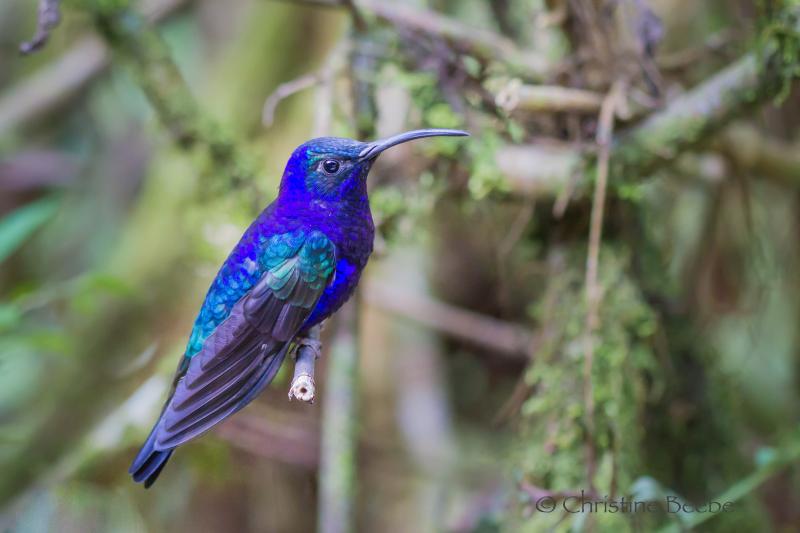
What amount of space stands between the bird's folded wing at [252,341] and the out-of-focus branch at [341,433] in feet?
3.27

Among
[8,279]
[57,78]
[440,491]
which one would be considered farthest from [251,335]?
[8,279]

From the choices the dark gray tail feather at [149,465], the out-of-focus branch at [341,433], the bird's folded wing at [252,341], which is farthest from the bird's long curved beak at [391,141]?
the out-of-focus branch at [341,433]

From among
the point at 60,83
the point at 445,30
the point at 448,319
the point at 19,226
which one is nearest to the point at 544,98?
the point at 445,30

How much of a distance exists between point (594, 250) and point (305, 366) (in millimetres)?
1155

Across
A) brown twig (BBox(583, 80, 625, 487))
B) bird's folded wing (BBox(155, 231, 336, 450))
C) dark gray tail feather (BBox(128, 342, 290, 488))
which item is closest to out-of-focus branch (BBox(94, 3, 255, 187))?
brown twig (BBox(583, 80, 625, 487))

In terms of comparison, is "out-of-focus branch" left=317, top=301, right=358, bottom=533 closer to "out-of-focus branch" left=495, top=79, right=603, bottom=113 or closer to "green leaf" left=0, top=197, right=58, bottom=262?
"out-of-focus branch" left=495, top=79, right=603, bottom=113

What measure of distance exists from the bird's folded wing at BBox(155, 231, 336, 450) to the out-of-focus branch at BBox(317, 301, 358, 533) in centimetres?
100

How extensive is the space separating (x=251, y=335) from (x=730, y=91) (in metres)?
1.46

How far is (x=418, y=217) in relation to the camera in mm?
2682

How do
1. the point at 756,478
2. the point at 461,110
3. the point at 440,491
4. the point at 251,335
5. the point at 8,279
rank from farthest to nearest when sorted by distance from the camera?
the point at 8,279
the point at 440,491
the point at 461,110
the point at 756,478
the point at 251,335

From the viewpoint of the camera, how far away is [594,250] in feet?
7.57

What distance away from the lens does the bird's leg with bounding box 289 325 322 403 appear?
48.9 inches

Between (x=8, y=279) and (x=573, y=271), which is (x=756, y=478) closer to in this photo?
(x=573, y=271)

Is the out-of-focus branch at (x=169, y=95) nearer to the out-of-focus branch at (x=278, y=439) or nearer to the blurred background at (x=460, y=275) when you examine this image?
the blurred background at (x=460, y=275)
